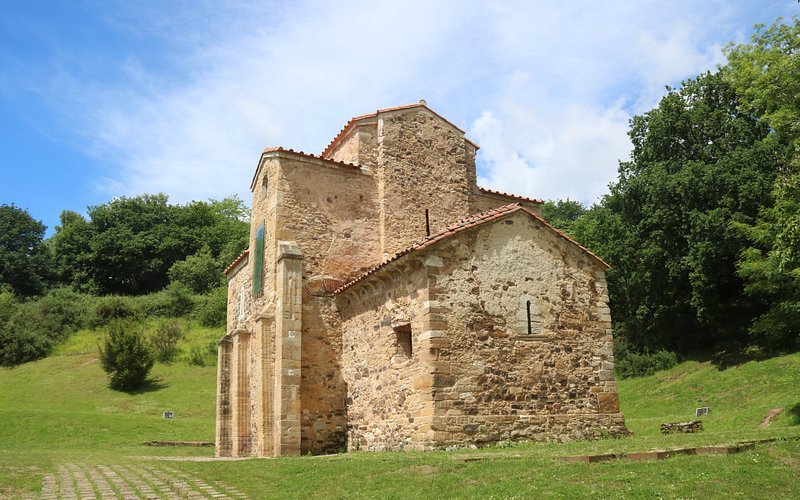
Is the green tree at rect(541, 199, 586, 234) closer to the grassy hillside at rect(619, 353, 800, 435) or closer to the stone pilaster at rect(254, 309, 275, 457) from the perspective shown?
the grassy hillside at rect(619, 353, 800, 435)

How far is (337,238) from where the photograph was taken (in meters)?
18.8

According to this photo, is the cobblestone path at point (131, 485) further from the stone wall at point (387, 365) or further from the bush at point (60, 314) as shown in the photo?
the bush at point (60, 314)

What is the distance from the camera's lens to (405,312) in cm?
1474

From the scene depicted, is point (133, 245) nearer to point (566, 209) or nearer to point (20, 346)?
point (20, 346)

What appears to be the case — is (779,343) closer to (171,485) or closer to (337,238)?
(337,238)

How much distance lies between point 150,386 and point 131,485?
31223 millimetres

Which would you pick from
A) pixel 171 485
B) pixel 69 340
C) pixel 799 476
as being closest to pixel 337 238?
pixel 171 485

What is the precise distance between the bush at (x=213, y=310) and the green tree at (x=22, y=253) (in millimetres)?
23654

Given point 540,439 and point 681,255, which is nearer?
point 540,439

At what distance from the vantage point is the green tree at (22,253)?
65.3 metres

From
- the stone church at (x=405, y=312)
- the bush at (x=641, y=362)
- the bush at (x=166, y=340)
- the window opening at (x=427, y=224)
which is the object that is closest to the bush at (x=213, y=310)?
the bush at (x=166, y=340)

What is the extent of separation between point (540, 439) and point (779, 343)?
21300mm

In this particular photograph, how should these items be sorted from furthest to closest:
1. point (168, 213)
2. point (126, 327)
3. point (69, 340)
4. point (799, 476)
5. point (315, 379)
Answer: point (168, 213), point (69, 340), point (126, 327), point (315, 379), point (799, 476)

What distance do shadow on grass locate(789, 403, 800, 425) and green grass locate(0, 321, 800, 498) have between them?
65 millimetres
